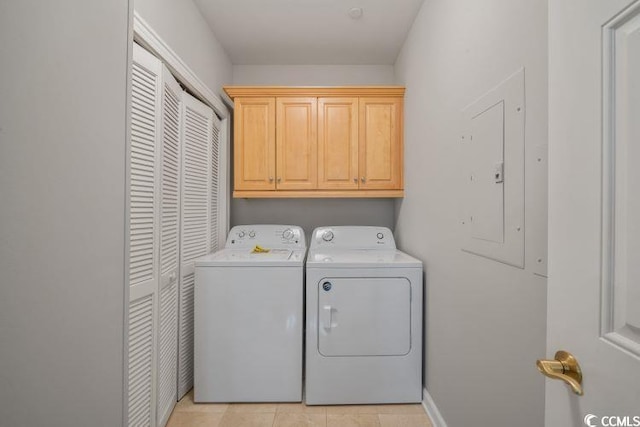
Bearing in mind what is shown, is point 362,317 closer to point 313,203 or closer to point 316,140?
point 313,203

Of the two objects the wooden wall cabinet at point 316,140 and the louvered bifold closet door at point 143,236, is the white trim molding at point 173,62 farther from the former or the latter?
the wooden wall cabinet at point 316,140

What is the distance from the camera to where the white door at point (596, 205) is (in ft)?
1.44

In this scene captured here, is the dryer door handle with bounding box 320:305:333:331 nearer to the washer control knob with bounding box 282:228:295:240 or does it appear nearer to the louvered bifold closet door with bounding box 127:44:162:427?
the washer control knob with bounding box 282:228:295:240

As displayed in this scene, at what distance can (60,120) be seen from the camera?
53 cm

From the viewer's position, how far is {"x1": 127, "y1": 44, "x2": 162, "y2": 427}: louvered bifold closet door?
1361 millimetres

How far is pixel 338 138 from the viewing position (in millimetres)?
2459

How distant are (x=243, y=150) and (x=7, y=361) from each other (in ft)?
7.07

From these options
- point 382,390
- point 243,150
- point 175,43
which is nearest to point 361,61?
point 243,150

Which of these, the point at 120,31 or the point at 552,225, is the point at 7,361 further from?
the point at 552,225

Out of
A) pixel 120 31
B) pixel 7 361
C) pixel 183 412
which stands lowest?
pixel 183 412

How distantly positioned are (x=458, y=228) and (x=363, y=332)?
900 mm

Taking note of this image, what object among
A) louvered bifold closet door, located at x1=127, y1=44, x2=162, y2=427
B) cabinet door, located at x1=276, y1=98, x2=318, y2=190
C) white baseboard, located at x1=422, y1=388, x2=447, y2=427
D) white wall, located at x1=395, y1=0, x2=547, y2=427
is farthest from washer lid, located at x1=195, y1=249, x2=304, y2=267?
white baseboard, located at x1=422, y1=388, x2=447, y2=427

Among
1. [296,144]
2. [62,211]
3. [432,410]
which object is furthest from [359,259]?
[62,211]

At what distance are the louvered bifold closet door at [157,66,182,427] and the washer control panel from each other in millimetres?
699
